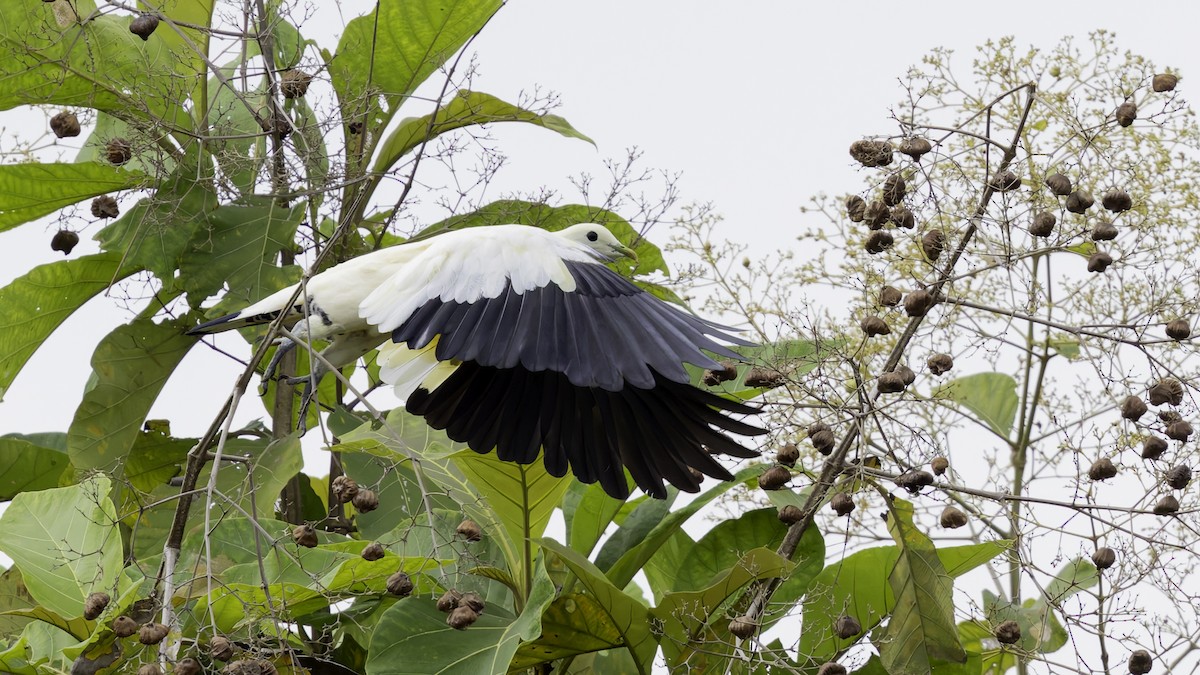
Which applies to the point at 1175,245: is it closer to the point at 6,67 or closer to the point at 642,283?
the point at 642,283

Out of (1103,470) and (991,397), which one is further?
(991,397)

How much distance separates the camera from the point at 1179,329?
210 cm

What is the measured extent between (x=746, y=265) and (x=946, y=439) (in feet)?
1.66

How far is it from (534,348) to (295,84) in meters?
0.70

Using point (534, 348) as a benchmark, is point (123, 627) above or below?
below

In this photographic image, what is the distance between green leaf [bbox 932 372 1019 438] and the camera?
2.92 meters

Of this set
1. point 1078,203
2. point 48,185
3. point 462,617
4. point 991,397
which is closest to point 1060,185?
point 1078,203

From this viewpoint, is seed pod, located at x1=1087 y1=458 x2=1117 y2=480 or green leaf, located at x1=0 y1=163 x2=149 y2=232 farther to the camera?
green leaf, located at x1=0 y1=163 x2=149 y2=232

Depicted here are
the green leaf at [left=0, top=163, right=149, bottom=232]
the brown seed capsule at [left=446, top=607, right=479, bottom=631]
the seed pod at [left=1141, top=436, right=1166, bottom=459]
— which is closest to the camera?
the brown seed capsule at [left=446, top=607, right=479, bottom=631]

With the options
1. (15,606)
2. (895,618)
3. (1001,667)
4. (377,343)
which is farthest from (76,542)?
(1001,667)

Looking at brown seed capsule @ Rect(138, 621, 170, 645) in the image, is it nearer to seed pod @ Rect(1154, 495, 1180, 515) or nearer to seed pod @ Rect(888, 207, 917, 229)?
seed pod @ Rect(888, 207, 917, 229)

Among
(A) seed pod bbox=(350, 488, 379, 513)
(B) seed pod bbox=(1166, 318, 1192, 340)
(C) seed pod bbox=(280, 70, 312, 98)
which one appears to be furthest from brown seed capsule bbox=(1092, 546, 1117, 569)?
(C) seed pod bbox=(280, 70, 312, 98)

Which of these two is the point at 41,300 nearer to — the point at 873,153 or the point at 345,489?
the point at 345,489

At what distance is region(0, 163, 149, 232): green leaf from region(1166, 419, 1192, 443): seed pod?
6.41ft
